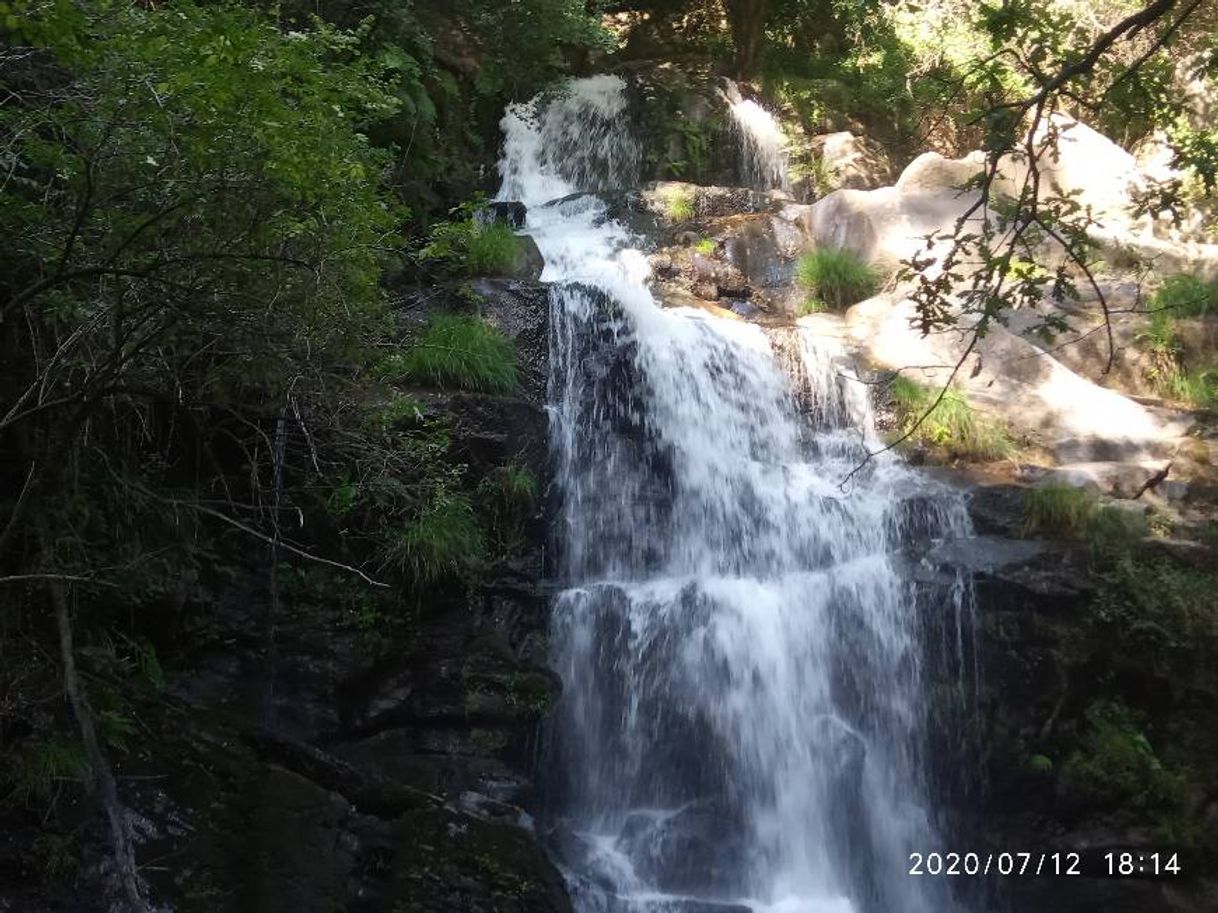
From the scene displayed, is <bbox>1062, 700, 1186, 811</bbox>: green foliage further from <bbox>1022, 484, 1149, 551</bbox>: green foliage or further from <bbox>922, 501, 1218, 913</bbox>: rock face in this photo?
<bbox>1022, 484, 1149, 551</bbox>: green foliage

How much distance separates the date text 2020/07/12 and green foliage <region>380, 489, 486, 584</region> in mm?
3616

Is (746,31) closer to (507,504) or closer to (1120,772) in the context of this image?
(507,504)

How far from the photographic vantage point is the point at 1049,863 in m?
6.39

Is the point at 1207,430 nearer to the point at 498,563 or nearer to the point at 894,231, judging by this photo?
the point at 894,231

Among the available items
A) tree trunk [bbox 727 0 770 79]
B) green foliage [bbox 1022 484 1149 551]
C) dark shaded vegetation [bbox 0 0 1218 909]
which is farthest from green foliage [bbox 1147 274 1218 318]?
tree trunk [bbox 727 0 770 79]

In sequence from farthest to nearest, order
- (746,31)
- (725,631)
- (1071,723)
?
1. (746,31)
2. (725,631)
3. (1071,723)

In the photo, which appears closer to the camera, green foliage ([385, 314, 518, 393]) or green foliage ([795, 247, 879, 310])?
green foliage ([385, 314, 518, 393])

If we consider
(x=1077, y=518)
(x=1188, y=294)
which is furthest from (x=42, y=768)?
(x=1188, y=294)

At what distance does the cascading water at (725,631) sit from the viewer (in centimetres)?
628

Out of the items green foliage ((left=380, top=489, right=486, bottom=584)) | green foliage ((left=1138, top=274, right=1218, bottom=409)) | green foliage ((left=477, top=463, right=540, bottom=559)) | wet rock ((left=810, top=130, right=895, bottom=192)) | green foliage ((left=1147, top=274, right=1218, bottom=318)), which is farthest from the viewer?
wet rock ((left=810, top=130, right=895, bottom=192))

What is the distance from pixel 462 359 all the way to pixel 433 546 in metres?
1.74

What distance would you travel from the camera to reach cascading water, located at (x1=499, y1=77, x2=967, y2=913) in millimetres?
6281

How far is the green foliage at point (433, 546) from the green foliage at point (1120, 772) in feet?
14.0

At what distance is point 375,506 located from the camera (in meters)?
6.43
